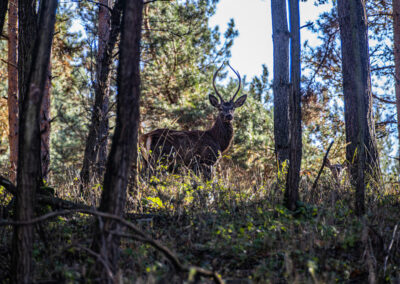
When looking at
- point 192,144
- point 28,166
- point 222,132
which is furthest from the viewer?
point 222,132

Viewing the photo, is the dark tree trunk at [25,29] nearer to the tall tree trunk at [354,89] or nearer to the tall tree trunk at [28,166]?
the tall tree trunk at [28,166]

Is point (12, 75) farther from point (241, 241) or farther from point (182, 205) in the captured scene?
point (241, 241)

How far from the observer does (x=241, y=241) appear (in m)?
4.35

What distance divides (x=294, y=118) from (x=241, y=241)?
1.89m

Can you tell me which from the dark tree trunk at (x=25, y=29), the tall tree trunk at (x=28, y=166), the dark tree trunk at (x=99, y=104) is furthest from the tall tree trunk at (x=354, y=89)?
the tall tree trunk at (x=28, y=166)

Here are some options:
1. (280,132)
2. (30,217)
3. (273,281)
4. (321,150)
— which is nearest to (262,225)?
(273,281)

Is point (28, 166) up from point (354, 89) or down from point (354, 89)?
down

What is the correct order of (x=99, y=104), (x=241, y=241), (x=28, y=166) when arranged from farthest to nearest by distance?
1. (x=99, y=104)
2. (x=241, y=241)
3. (x=28, y=166)

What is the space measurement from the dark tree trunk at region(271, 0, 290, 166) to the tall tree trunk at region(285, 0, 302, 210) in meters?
3.53

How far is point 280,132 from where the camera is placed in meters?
9.23

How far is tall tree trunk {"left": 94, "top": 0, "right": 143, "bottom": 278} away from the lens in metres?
3.46

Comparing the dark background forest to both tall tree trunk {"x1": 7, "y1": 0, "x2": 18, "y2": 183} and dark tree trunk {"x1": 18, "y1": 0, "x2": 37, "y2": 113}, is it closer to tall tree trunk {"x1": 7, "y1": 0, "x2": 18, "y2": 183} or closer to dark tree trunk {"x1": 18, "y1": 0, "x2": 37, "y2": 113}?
dark tree trunk {"x1": 18, "y1": 0, "x2": 37, "y2": 113}

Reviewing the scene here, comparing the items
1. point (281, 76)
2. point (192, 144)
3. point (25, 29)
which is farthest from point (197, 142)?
point (25, 29)

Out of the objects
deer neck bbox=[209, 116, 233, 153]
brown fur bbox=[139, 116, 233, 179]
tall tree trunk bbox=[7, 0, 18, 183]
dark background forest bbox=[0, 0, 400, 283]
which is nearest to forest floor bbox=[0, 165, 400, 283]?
dark background forest bbox=[0, 0, 400, 283]
